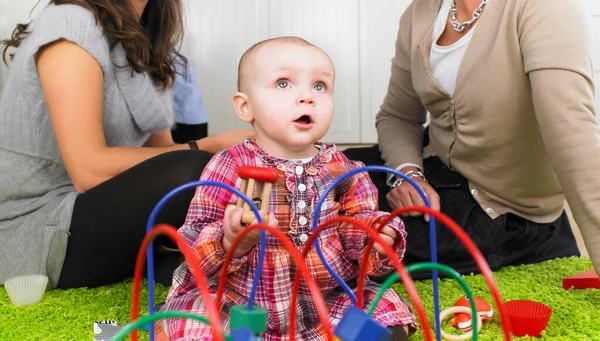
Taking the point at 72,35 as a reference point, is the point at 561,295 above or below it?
below

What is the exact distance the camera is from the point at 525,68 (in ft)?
3.99

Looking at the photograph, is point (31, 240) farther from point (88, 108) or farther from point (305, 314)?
point (305, 314)

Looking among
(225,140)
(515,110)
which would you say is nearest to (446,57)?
(515,110)

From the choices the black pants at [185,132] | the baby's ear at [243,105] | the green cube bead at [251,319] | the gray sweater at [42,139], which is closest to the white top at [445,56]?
the baby's ear at [243,105]

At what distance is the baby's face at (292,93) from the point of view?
0.98 meters

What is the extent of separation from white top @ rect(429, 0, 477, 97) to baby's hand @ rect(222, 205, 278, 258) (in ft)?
2.14

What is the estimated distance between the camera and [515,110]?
1284 millimetres

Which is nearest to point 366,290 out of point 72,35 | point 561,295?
point 561,295

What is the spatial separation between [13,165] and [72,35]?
298 mm

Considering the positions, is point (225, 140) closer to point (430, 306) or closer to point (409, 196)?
point (409, 196)

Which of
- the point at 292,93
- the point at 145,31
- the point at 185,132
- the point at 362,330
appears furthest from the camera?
the point at 185,132

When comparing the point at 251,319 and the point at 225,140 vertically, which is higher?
the point at 251,319

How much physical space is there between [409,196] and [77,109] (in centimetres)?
67

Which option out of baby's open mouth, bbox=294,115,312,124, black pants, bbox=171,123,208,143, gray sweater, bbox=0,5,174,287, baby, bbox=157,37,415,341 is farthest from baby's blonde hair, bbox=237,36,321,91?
black pants, bbox=171,123,208,143
